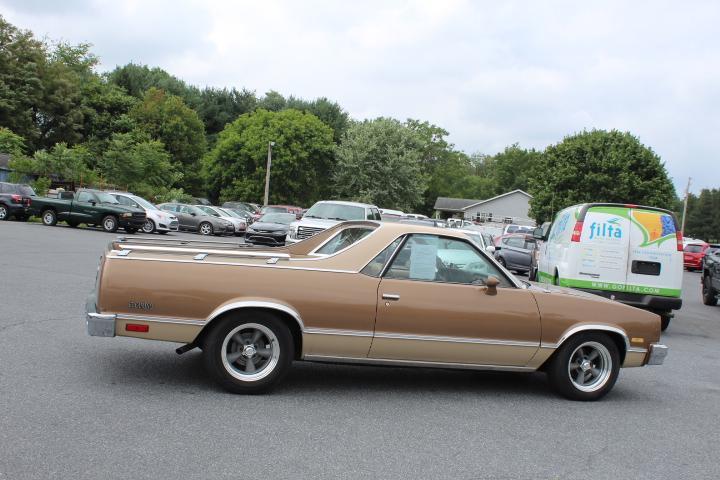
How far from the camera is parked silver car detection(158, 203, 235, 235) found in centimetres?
3347

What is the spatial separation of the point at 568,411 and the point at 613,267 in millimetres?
5393

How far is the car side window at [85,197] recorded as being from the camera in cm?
2741

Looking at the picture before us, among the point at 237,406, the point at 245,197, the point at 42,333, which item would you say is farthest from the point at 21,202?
the point at 245,197

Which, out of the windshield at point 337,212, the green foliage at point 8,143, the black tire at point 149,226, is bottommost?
the black tire at point 149,226

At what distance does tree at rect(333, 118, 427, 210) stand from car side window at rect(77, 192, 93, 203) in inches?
1370

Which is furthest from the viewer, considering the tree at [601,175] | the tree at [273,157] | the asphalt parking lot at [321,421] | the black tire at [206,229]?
the tree at [273,157]

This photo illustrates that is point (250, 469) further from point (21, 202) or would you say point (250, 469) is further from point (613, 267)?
point (21, 202)

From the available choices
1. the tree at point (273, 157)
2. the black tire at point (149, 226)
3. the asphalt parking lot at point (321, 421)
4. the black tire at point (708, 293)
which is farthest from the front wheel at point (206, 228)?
the asphalt parking lot at point (321, 421)

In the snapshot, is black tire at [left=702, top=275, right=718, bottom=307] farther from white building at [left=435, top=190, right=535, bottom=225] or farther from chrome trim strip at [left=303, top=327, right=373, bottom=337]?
white building at [left=435, top=190, right=535, bottom=225]

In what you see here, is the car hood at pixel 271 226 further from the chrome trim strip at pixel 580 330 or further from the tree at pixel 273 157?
the tree at pixel 273 157

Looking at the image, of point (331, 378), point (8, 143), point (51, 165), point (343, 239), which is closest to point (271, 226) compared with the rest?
point (51, 165)

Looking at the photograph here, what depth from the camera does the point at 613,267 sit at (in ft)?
35.2

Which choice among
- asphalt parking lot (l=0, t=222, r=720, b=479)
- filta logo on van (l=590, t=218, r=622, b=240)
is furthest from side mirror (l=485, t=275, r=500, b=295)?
filta logo on van (l=590, t=218, r=622, b=240)

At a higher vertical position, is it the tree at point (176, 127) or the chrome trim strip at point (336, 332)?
the tree at point (176, 127)
